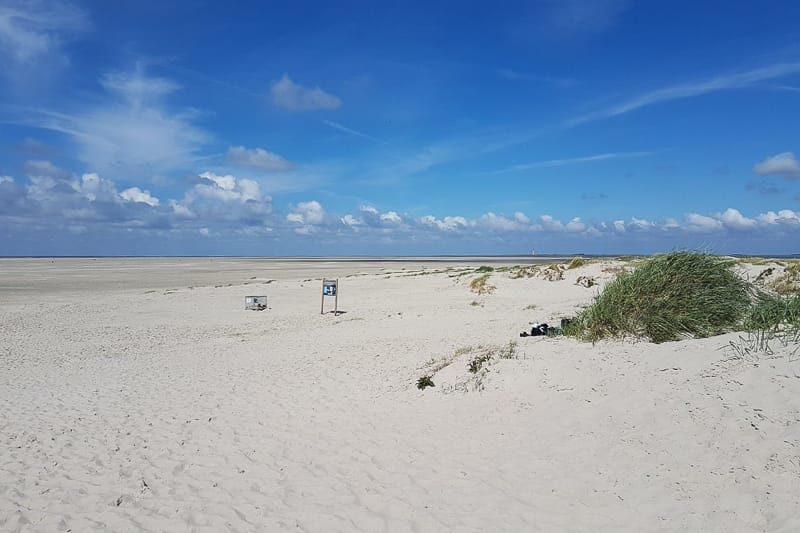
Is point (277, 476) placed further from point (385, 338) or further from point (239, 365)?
point (385, 338)

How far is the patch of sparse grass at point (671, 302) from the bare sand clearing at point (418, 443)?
66 centimetres

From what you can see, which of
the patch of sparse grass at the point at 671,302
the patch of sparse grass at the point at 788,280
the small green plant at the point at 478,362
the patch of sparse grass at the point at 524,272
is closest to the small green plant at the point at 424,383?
the small green plant at the point at 478,362

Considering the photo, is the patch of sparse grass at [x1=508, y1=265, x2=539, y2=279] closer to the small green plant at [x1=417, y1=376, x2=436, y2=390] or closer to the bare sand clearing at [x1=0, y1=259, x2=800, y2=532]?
the bare sand clearing at [x1=0, y1=259, x2=800, y2=532]

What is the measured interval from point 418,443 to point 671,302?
18.0 ft

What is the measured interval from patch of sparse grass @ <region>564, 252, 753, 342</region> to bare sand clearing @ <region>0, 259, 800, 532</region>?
656 mm

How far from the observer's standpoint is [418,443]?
22.3ft

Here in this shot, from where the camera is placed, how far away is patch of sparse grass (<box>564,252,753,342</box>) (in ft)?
29.1

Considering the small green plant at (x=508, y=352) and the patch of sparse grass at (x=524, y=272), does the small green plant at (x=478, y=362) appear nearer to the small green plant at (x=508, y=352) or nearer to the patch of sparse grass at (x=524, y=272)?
the small green plant at (x=508, y=352)

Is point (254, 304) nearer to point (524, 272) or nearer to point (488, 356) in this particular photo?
point (524, 272)

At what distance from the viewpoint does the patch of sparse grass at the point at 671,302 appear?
887 cm

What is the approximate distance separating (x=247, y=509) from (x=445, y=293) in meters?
21.6

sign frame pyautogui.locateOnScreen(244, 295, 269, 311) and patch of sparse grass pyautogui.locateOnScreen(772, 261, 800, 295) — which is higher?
patch of sparse grass pyautogui.locateOnScreen(772, 261, 800, 295)

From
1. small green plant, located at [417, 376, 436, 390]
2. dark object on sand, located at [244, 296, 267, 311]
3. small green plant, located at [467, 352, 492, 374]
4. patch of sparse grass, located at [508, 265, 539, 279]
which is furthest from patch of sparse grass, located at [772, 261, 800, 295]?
dark object on sand, located at [244, 296, 267, 311]

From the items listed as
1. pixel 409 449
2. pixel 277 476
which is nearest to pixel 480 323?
pixel 409 449
